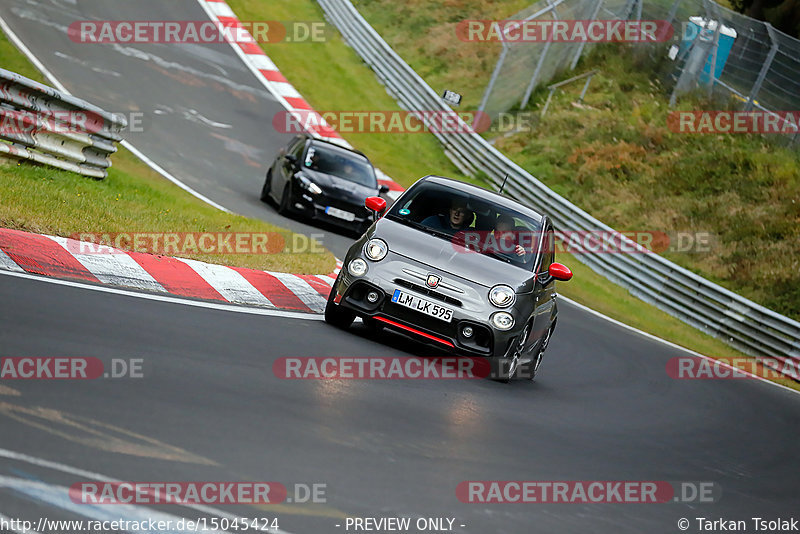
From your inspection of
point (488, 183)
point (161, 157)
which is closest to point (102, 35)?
point (161, 157)

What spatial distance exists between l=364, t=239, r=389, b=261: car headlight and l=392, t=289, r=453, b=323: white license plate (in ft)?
1.37

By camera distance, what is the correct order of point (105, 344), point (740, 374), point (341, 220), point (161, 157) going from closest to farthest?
point (105, 344), point (740, 374), point (341, 220), point (161, 157)

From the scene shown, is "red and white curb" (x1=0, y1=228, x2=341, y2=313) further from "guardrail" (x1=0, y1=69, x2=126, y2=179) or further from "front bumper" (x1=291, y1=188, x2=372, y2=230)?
"front bumper" (x1=291, y1=188, x2=372, y2=230)

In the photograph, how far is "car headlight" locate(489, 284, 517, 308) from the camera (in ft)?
31.1

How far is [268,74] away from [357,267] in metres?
21.4

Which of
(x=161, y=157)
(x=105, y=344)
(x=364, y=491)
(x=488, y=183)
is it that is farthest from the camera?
(x=488, y=183)

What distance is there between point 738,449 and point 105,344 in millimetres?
6178

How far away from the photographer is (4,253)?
840cm

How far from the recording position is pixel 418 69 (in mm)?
33812

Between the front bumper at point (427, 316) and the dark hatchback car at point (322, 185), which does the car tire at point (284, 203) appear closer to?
the dark hatchback car at point (322, 185)

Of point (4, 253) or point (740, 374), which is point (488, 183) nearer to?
point (740, 374)

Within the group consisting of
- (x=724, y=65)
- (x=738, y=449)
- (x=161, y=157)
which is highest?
(x=724, y=65)

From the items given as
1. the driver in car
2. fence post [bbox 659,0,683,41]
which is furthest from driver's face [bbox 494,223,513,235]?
fence post [bbox 659,0,683,41]

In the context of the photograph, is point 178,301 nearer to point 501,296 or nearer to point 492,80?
point 501,296
